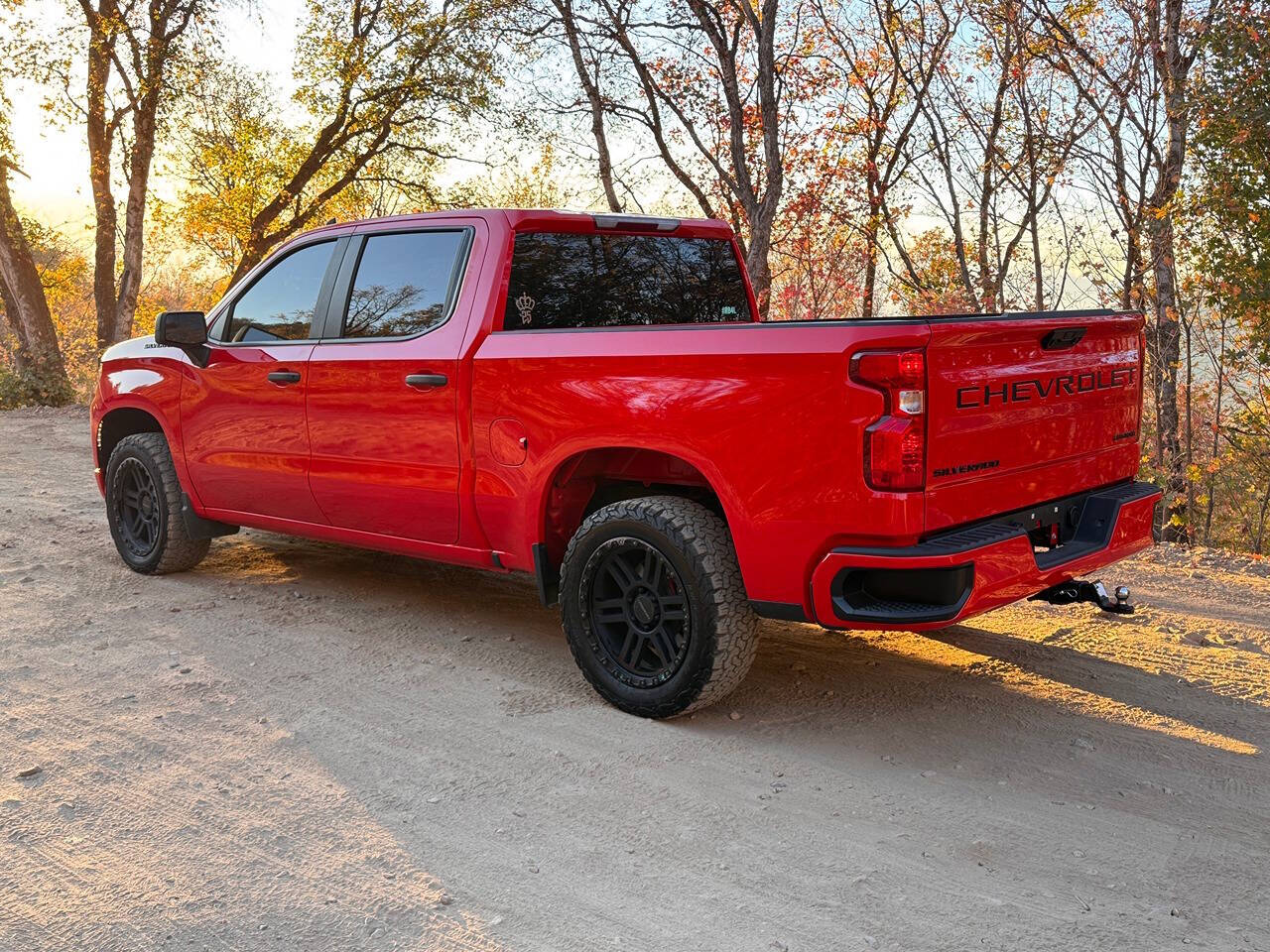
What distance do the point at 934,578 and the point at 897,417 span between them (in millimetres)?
510

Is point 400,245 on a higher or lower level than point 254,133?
lower

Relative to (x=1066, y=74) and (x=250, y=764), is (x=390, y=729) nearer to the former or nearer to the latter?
(x=250, y=764)

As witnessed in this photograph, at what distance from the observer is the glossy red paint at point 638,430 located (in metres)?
3.40

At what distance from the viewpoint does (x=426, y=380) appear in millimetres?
4582

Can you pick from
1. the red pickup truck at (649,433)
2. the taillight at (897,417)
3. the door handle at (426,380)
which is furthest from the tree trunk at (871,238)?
the taillight at (897,417)

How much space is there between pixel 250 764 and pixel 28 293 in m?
17.2

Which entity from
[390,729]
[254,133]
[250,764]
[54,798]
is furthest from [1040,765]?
[254,133]

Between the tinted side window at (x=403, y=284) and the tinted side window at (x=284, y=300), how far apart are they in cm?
31

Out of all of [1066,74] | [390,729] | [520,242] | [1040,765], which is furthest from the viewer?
[1066,74]

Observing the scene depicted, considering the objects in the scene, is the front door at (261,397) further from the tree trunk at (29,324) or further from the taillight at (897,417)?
the tree trunk at (29,324)

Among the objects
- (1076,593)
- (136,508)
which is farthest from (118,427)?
(1076,593)

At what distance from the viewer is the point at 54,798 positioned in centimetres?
342

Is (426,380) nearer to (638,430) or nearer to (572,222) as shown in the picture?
(572,222)

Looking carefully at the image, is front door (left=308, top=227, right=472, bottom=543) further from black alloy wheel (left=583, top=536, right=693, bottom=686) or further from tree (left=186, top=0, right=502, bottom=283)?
tree (left=186, top=0, right=502, bottom=283)
